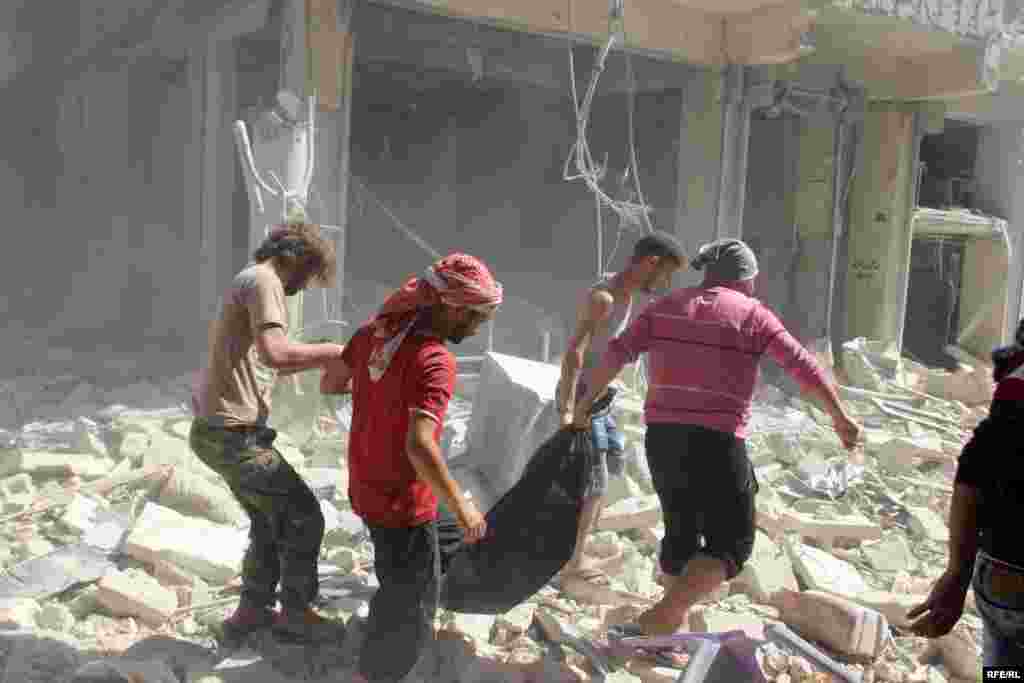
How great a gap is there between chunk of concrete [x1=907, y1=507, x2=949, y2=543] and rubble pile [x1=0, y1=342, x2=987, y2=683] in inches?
0.7

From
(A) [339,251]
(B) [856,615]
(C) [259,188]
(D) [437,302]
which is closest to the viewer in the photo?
(D) [437,302]

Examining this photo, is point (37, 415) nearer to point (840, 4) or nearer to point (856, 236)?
point (840, 4)

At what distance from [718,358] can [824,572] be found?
1906 mm

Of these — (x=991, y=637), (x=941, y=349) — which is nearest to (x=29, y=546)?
(x=991, y=637)

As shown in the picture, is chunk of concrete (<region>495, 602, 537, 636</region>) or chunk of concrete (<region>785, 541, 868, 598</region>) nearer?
chunk of concrete (<region>495, 602, 537, 636</region>)

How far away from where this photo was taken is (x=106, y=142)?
10844 mm

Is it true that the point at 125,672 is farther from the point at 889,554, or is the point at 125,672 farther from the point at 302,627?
the point at 889,554

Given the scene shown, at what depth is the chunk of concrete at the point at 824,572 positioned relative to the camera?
14.6 feet

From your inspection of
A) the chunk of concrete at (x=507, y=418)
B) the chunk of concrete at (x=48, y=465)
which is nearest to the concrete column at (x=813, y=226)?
the chunk of concrete at (x=507, y=418)

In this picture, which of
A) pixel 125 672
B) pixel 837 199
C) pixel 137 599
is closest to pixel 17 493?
pixel 137 599

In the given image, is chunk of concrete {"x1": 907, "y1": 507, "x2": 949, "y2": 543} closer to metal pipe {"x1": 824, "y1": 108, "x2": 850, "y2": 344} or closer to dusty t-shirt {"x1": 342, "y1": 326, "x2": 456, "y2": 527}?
dusty t-shirt {"x1": 342, "y1": 326, "x2": 456, "y2": 527}

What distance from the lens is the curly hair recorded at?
315 centimetres

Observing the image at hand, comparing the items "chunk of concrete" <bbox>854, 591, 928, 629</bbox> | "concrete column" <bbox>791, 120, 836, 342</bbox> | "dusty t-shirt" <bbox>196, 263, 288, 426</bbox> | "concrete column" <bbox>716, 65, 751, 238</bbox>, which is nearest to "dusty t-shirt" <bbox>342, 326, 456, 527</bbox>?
"dusty t-shirt" <bbox>196, 263, 288, 426</bbox>

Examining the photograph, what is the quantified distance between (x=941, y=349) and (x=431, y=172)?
8120 millimetres
